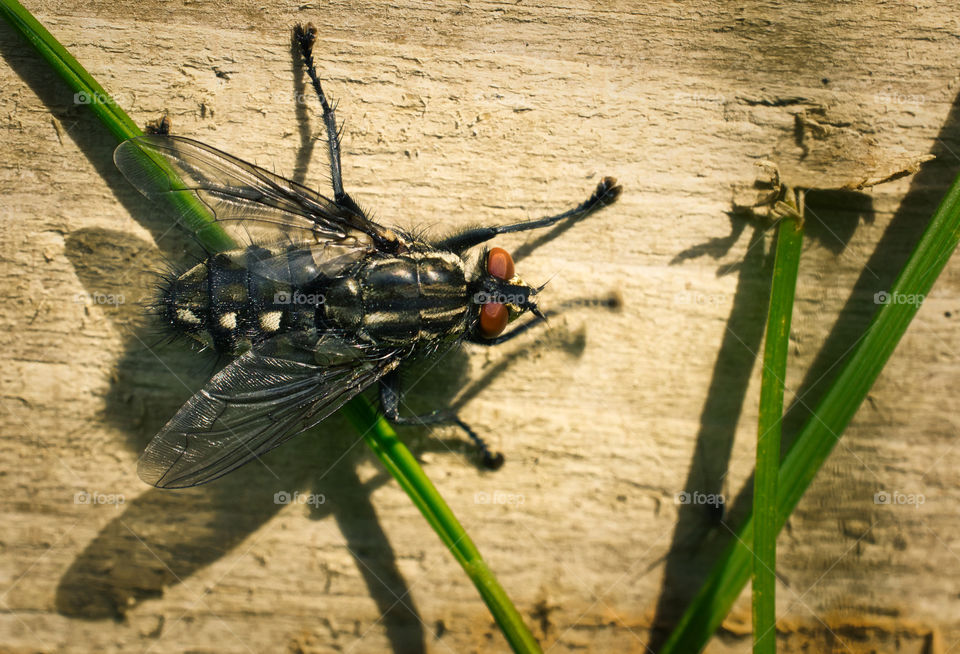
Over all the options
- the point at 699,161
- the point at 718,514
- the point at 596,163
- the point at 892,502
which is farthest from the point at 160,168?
the point at 892,502

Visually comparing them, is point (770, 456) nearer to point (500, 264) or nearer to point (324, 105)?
point (500, 264)

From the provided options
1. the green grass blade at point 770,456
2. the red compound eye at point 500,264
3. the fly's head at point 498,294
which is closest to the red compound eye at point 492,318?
the fly's head at point 498,294

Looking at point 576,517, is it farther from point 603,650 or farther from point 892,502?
point 892,502

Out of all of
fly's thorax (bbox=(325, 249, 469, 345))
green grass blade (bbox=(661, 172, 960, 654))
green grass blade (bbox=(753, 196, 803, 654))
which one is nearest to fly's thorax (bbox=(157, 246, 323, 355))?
fly's thorax (bbox=(325, 249, 469, 345))

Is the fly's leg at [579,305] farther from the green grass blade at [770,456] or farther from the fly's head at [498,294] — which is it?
the green grass blade at [770,456]

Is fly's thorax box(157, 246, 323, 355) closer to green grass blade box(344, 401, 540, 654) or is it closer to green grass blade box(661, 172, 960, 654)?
green grass blade box(344, 401, 540, 654)
